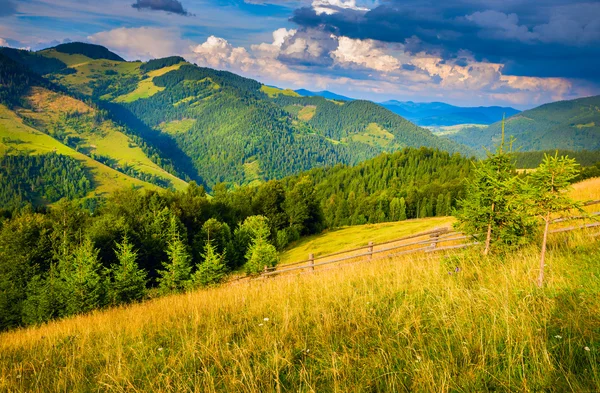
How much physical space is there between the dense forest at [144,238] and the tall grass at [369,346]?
78.7 ft

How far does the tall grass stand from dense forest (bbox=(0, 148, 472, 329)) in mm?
23996

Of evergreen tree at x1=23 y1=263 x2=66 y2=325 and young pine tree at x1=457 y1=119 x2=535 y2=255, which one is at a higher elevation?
young pine tree at x1=457 y1=119 x2=535 y2=255

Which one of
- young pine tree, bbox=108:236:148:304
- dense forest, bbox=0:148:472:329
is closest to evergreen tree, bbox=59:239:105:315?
dense forest, bbox=0:148:472:329

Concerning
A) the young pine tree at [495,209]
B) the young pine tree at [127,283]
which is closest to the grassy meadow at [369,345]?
the young pine tree at [495,209]

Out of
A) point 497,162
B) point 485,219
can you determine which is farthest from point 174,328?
point 497,162

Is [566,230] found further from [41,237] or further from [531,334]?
[41,237]

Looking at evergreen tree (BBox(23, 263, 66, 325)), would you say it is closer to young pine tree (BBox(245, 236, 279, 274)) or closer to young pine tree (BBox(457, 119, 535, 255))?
young pine tree (BBox(245, 236, 279, 274))

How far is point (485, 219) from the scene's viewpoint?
930cm

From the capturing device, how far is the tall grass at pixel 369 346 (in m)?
3.41

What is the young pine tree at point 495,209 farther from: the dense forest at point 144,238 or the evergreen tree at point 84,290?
the evergreen tree at point 84,290

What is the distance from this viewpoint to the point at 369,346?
14.4 feet

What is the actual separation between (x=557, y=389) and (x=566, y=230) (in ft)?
33.0

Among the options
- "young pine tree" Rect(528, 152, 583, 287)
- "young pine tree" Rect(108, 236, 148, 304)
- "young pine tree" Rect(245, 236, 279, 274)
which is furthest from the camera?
"young pine tree" Rect(245, 236, 279, 274)

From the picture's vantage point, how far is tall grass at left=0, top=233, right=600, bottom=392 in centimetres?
341
